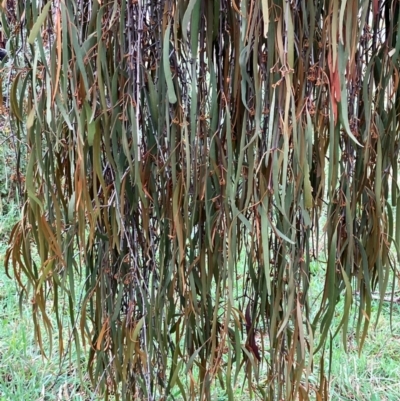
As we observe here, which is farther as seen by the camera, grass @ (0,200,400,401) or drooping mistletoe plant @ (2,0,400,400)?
grass @ (0,200,400,401)

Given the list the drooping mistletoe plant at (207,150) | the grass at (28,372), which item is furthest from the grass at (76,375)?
the drooping mistletoe plant at (207,150)

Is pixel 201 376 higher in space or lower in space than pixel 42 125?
lower

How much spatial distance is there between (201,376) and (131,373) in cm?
10

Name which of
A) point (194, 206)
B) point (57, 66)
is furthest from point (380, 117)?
point (57, 66)

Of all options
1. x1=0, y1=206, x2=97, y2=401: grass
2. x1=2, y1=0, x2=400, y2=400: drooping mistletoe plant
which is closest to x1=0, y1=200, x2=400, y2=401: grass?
x1=0, y1=206, x2=97, y2=401: grass

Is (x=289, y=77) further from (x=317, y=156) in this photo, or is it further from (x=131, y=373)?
(x=131, y=373)

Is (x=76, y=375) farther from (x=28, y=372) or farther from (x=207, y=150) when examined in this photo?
(x=207, y=150)

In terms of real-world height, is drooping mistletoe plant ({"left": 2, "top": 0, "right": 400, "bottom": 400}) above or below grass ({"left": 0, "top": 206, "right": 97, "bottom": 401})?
above

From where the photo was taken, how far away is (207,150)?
0.54 metres

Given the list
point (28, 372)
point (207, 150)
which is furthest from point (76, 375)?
point (207, 150)

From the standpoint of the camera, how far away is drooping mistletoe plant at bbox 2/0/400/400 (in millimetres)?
468

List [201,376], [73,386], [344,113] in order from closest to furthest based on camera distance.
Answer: [344,113]
[201,376]
[73,386]

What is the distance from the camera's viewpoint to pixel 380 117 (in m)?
0.55

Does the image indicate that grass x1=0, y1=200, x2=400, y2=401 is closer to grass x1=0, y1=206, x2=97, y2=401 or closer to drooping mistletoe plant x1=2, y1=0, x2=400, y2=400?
grass x1=0, y1=206, x2=97, y2=401
